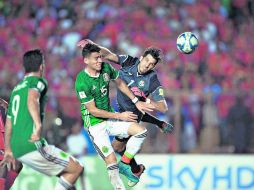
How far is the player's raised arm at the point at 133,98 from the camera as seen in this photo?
10.7 metres

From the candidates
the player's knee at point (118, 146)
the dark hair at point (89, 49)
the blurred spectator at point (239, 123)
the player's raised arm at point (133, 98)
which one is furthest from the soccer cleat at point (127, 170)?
the blurred spectator at point (239, 123)

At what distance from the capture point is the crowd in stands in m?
14.5

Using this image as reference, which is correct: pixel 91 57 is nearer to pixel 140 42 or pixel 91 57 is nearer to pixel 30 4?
pixel 140 42

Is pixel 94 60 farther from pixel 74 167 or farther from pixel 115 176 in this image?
pixel 74 167

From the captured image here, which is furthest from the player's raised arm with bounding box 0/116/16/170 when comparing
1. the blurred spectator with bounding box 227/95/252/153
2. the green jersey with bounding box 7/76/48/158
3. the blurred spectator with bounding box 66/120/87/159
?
the blurred spectator with bounding box 227/95/252/153

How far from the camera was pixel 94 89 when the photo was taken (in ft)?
34.9

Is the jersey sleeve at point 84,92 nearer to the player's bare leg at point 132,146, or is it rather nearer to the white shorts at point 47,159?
the player's bare leg at point 132,146

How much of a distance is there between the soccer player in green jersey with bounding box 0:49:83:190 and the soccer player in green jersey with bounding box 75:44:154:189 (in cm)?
139

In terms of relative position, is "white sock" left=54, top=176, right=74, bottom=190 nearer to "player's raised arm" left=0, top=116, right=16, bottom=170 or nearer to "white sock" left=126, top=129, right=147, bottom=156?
"player's raised arm" left=0, top=116, right=16, bottom=170

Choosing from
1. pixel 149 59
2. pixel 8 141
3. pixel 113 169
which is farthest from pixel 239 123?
pixel 8 141

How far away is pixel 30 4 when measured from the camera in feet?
63.5

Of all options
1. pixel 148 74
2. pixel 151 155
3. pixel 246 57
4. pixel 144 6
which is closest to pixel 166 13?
pixel 144 6

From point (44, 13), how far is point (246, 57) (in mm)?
5105

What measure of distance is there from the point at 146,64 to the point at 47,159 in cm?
250
